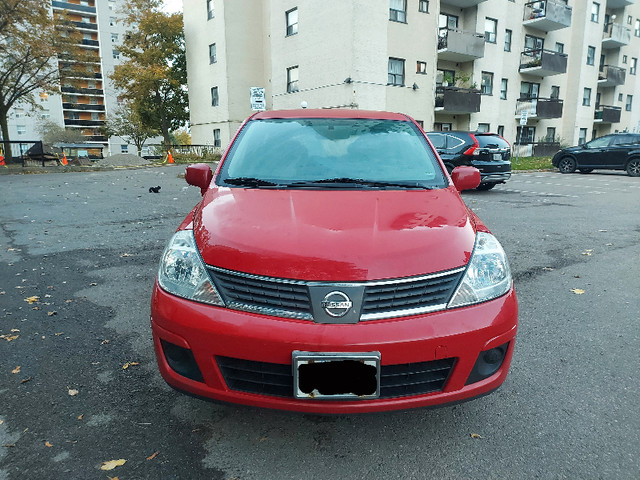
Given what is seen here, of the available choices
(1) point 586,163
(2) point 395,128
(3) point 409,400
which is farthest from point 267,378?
(1) point 586,163

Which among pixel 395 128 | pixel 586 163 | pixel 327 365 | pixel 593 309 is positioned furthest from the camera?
pixel 586 163

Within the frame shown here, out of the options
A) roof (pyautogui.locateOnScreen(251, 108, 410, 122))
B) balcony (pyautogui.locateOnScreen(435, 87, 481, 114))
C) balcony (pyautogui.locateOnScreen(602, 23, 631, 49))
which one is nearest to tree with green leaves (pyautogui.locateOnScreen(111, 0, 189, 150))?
balcony (pyautogui.locateOnScreen(435, 87, 481, 114))

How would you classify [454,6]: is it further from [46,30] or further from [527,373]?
[527,373]

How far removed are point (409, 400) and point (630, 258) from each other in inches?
193

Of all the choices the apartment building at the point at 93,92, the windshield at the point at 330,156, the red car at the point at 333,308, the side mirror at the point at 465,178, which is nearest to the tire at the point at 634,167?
the side mirror at the point at 465,178

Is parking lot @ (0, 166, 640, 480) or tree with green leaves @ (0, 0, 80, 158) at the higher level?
tree with green leaves @ (0, 0, 80, 158)

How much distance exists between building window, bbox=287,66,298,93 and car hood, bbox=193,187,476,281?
2352cm

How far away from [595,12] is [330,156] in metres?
39.5

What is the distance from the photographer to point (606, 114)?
3459 cm

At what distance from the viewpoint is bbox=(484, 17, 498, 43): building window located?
87.9 ft

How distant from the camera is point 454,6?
26.1m

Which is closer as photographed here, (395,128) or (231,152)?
(231,152)

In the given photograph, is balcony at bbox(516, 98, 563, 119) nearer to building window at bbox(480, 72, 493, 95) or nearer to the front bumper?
building window at bbox(480, 72, 493, 95)

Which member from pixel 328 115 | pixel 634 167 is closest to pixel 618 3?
pixel 634 167
